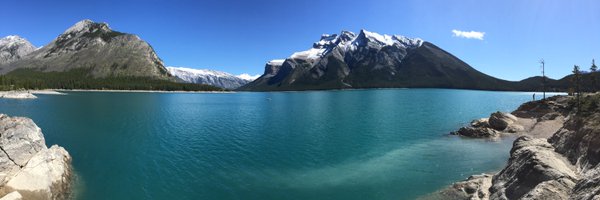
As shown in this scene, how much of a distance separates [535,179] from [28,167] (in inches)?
1881

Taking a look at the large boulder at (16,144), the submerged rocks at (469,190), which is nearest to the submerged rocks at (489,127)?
the submerged rocks at (469,190)

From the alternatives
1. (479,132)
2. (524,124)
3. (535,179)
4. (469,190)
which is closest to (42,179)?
(469,190)

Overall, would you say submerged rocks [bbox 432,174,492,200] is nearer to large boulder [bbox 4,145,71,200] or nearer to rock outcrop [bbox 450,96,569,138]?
large boulder [bbox 4,145,71,200]

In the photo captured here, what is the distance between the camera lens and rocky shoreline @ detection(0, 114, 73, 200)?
1336 inches

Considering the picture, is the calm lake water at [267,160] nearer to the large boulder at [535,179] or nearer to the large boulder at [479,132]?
the large boulder at [479,132]

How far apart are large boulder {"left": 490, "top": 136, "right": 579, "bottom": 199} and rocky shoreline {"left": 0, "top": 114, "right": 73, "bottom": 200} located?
41530mm

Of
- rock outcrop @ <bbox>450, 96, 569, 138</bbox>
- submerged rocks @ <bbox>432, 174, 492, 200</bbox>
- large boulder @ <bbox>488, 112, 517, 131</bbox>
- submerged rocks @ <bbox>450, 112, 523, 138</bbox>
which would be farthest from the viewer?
large boulder @ <bbox>488, 112, 517, 131</bbox>

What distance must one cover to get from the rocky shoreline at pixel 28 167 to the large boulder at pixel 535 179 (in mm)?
41530

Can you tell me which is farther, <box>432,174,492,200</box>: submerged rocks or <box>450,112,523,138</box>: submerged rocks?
<box>450,112,523,138</box>: submerged rocks

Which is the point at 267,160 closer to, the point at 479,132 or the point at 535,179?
the point at 535,179

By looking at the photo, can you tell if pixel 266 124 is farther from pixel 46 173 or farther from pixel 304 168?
pixel 46 173

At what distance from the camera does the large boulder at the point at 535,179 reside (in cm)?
2606

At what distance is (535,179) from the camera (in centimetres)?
2909

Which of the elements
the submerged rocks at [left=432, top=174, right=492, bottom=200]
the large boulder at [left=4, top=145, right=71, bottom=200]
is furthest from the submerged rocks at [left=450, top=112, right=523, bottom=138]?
the large boulder at [left=4, top=145, right=71, bottom=200]
